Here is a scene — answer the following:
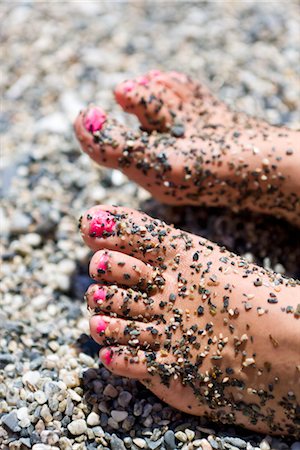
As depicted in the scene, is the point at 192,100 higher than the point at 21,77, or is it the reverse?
the point at 192,100

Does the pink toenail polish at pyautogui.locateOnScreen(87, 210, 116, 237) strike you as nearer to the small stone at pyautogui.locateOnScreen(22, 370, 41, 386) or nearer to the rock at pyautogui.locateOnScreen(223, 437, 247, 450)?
the small stone at pyautogui.locateOnScreen(22, 370, 41, 386)

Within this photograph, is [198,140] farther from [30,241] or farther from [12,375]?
[12,375]

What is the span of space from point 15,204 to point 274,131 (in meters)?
0.77

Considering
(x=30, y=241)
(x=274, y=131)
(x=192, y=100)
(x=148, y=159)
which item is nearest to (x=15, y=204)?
(x=30, y=241)

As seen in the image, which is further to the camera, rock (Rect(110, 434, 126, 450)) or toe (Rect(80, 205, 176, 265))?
toe (Rect(80, 205, 176, 265))

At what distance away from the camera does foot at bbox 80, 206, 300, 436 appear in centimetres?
149

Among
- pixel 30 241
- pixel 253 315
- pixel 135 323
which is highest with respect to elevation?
pixel 253 315

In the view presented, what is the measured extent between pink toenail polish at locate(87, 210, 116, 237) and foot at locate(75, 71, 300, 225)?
0.89 ft

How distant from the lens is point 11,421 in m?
1.50

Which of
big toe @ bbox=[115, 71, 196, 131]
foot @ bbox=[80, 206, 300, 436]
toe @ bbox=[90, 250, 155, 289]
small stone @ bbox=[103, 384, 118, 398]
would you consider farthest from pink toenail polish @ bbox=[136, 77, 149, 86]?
small stone @ bbox=[103, 384, 118, 398]

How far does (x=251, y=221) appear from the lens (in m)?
2.00

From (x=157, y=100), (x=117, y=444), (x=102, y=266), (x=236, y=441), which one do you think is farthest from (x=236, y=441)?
(x=157, y=100)

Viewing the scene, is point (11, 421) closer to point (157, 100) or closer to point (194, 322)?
point (194, 322)

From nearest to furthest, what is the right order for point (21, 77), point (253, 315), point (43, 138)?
point (253, 315), point (43, 138), point (21, 77)
